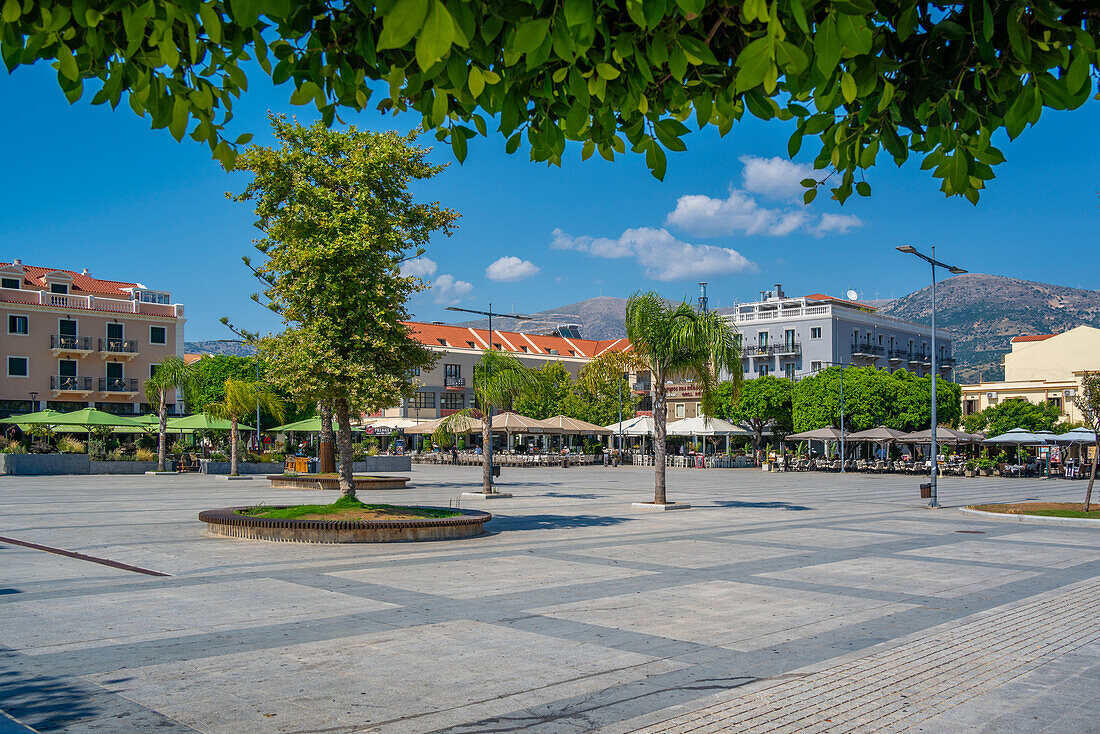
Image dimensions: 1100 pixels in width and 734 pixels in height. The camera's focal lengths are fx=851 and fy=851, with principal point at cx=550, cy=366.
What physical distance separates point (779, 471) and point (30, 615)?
50.6 m

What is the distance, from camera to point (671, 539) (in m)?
16.8

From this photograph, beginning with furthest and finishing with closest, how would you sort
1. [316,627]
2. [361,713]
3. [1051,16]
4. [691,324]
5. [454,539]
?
[691,324] < [454,539] < [316,627] < [361,713] < [1051,16]

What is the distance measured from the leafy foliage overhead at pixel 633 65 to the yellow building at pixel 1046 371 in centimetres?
8117

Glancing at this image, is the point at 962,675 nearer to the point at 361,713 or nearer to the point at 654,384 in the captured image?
the point at 361,713

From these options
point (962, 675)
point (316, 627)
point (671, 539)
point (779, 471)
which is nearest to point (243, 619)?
point (316, 627)

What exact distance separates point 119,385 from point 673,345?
2071 inches

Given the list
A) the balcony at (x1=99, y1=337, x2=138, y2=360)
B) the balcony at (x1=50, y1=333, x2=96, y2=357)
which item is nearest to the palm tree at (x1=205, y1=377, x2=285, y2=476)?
the balcony at (x1=50, y1=333, x2=96, y2=357)

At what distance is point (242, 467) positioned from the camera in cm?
4238

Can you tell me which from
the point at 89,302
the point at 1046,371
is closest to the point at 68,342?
the point at 89,302

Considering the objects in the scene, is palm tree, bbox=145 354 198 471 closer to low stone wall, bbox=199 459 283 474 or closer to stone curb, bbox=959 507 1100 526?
low stone wall, bbox=199 459 283 474

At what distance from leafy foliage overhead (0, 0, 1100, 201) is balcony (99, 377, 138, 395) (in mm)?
65234

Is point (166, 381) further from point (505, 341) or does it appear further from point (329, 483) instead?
point (505, 341)

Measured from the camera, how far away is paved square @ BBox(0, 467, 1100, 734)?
19.7 feet

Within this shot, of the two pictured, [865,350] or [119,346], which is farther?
[865,350]
